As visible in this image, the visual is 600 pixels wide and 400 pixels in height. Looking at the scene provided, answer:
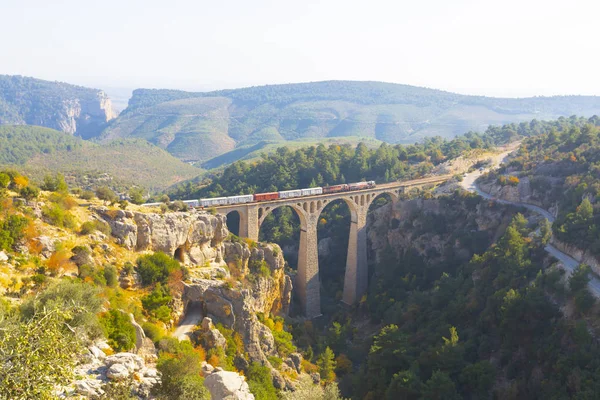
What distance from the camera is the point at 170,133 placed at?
7106 inches

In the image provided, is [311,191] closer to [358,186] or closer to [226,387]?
[358,186]

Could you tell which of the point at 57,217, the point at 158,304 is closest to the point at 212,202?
the point at 158,304

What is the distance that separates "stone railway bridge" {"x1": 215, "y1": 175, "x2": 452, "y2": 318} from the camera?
42.3m

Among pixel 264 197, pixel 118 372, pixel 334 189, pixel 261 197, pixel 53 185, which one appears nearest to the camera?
pixel 118 372

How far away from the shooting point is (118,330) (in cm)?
1950

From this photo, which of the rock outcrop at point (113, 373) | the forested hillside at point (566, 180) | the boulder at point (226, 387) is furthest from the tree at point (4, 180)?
the forested hillside at point (566, 180)

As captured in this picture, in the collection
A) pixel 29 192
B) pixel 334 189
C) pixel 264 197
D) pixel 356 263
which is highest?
pixel 29 192

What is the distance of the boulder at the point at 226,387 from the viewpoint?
16625 mm

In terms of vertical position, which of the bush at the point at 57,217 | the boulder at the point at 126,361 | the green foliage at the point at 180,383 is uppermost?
the bush at the point at 57,217

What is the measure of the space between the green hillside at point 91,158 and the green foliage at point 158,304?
63674 mm

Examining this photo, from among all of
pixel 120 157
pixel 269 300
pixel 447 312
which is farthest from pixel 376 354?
pixel 120 157

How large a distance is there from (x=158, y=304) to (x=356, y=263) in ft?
90.6

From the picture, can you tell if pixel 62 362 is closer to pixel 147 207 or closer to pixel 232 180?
pixel 147 207

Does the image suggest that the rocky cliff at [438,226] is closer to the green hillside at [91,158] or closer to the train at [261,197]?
the train at [261,197]
